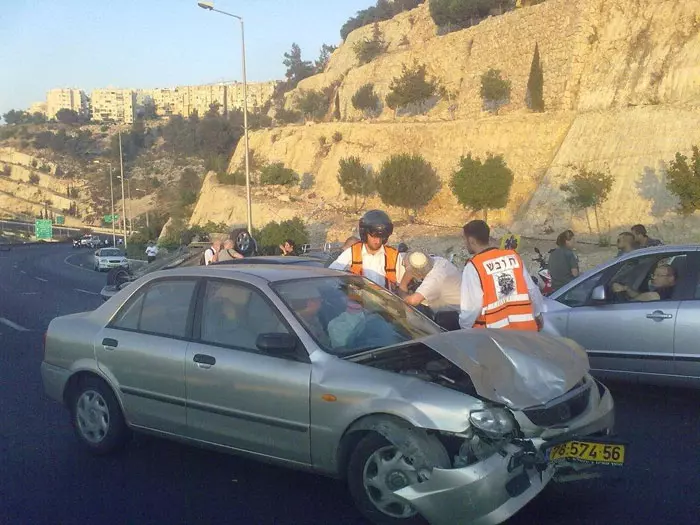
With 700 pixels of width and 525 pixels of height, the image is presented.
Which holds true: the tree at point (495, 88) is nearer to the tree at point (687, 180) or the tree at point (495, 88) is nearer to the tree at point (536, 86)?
the tree at point (536, 86)

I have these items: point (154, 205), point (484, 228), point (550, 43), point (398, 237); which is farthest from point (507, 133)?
point (154, 205)

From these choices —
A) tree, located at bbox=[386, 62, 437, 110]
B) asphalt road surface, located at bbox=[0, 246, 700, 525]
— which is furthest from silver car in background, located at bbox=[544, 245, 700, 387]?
tree, located at bbox=[386, 62, 437, 110]

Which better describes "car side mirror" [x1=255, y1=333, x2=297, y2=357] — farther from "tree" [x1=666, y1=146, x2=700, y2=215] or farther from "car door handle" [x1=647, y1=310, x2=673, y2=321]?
"tree" [x1=666, y1=146, x2=700, y2=215]

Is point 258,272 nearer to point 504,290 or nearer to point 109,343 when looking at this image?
point 109,343

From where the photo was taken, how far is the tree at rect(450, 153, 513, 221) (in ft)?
146

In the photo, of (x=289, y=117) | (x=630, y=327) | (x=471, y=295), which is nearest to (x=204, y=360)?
(x=471, y=295)

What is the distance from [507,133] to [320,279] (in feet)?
147

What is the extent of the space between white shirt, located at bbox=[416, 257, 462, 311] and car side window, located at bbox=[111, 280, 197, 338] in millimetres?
2132

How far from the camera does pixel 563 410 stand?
175 inches

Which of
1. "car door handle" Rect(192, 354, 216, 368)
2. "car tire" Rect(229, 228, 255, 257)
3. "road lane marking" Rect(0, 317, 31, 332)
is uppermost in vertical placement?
"car tire" Rect(229, 228, 255, 257)

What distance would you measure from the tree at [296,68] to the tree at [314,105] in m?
22.2

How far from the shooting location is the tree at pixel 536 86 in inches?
1928

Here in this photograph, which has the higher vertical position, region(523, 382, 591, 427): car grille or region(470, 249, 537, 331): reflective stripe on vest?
region(470, 249, 537, 331): reflective stripe on vest

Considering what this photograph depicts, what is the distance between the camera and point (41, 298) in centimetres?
2125
